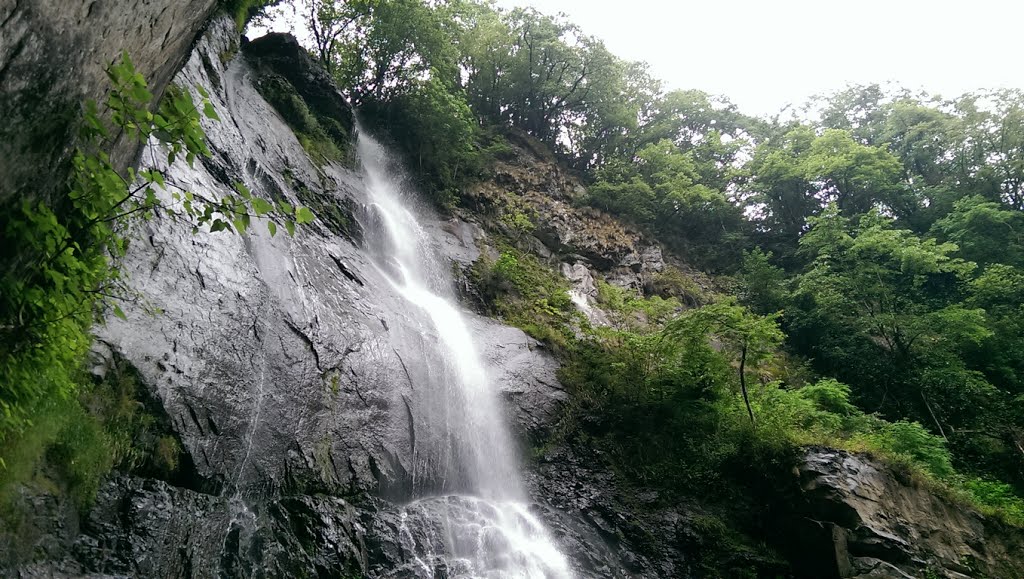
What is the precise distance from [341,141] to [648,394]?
10412 millimetres

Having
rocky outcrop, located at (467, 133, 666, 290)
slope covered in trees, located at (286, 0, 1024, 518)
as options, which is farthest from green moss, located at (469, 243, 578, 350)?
rocky outcrop, located at (467, 133, 666, 290)

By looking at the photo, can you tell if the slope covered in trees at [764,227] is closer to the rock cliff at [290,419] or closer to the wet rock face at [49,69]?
the rock cliff at [290,419]

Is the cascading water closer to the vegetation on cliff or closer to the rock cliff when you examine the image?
the rock cliff

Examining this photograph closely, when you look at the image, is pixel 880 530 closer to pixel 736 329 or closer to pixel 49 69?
pixel 736 329

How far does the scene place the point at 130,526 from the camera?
14.5 feet

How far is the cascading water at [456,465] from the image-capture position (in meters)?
6.90

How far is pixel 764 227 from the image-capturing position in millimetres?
23859

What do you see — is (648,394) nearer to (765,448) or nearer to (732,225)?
(765,448)

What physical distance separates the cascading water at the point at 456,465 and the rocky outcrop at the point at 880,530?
3.89m

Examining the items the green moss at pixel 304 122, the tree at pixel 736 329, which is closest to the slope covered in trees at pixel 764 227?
the tree at pixel 736 329

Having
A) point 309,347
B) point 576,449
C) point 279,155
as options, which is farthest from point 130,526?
point 279,155

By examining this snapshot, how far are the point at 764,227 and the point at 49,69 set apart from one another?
25.4 m

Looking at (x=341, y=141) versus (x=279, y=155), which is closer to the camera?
(x=279, y=155)

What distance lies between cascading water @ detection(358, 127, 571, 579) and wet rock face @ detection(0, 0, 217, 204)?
5.58m
